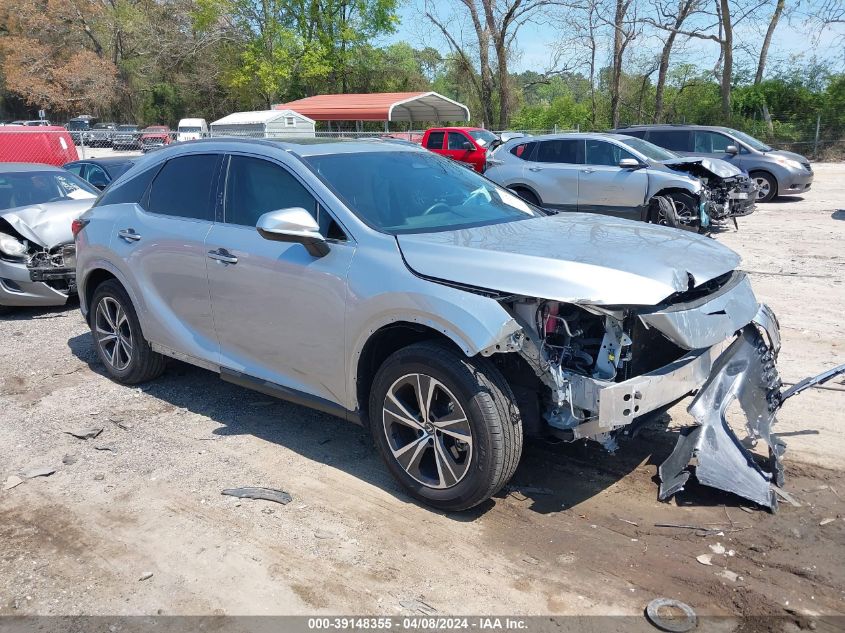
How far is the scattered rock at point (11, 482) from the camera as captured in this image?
433 cm

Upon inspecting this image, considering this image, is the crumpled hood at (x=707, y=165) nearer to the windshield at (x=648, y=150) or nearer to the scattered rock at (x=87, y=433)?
the windshield at (x=648, y=150)

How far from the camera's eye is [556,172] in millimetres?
13203

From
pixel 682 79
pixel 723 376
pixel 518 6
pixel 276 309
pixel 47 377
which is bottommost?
pixel 47 377

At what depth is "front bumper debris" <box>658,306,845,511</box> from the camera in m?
3.80

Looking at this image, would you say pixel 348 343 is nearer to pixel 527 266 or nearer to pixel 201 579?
pixel 527 266

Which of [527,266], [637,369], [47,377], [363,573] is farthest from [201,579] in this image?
[47,377]

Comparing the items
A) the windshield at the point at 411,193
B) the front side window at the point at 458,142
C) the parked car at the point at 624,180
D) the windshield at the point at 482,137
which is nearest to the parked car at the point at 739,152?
the parked car at the point at 624,180

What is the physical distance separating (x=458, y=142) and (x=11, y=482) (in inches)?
735

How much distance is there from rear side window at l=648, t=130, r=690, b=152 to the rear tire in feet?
6.60

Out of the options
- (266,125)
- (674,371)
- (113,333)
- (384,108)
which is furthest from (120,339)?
(384,108)

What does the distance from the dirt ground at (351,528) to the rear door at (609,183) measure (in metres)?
7.38

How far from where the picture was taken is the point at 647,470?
13.9 ft

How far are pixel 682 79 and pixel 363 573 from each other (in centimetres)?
3858

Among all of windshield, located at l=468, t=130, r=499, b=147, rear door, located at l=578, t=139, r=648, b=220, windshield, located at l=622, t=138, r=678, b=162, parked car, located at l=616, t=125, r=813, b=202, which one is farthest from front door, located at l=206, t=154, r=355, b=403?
windshield, located at l=468, t=130, r=499, b=147
